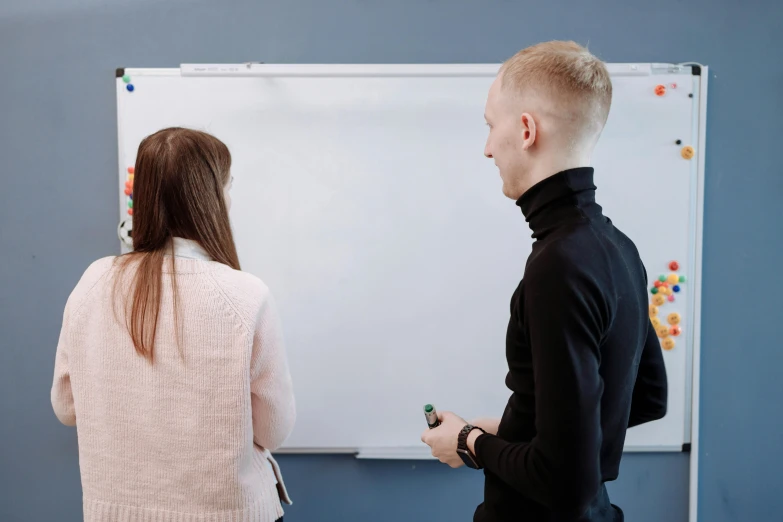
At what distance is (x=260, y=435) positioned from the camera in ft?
3.43

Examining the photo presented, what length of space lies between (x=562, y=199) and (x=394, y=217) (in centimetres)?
96

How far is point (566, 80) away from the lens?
75cm

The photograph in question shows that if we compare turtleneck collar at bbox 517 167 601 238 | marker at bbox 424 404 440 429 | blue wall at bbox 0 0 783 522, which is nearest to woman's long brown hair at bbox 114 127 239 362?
marker at bbox 424 404 440 429

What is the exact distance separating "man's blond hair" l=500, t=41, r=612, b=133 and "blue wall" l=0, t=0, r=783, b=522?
971mm

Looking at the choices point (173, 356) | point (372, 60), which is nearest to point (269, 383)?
point (173, 356)

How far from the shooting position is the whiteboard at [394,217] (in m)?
1.66

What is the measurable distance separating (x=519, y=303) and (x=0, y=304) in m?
1.70

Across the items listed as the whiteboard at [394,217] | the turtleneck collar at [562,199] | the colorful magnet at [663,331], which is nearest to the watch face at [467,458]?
the turtleneck collar at [562,199]

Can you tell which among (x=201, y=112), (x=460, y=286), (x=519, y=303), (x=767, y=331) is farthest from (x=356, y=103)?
(x=767, y=331)

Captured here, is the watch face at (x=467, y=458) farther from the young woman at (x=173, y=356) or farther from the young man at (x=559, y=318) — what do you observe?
the young woman at (x=173, y=356)

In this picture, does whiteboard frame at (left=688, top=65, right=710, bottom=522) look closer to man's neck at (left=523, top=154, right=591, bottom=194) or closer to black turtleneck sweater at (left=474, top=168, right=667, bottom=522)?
black turtleneck sweater at (left=474, top=168, right=667, bottom=522)

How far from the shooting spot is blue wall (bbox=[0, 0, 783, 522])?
168 cm

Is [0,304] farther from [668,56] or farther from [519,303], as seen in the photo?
[668,56]

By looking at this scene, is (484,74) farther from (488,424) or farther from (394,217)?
(488,424)
